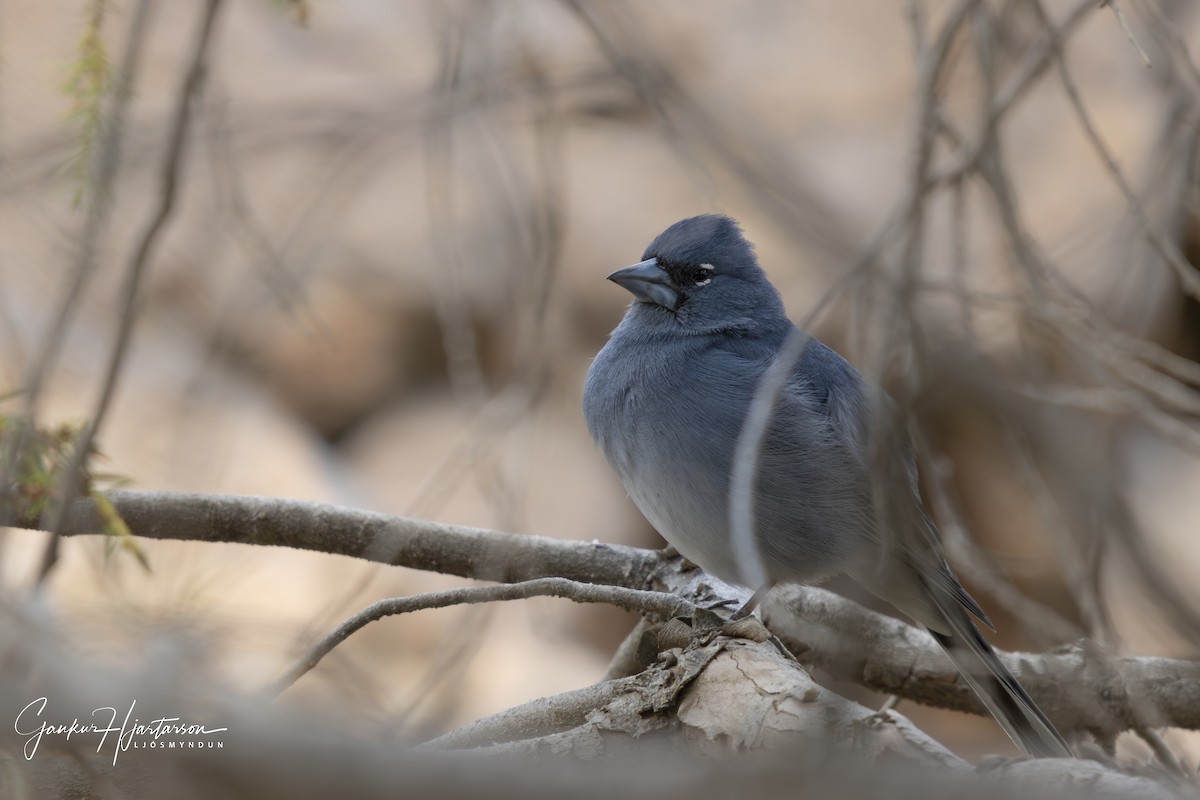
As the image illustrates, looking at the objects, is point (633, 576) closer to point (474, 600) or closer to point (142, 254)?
point (474, 600)

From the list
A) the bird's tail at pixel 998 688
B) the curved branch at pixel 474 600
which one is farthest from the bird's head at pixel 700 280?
the curved branch at pixel 474 600

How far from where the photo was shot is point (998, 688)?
370 cm

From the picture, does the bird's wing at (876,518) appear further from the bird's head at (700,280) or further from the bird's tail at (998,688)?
the bird's head at (700,280)

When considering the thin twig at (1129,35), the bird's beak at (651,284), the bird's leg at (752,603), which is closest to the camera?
the thin twig at (1129,35)

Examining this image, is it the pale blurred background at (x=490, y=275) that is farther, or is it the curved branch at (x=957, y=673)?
the pale blurred background at (x=490, y=275)

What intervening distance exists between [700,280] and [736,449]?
0.98 m

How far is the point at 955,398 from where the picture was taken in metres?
1.72

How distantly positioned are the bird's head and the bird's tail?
1.30m

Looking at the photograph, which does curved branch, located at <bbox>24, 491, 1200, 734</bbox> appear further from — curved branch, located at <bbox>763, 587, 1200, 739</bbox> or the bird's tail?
the bird's tail

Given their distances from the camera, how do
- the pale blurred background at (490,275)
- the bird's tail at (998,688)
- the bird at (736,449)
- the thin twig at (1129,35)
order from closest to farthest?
the thin twig at (1129,35) → the bird's tail at (998,688) → the bird at (736,449) → the pale blurred background at (490,275)

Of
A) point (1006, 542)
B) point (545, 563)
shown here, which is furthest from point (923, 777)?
point (1006, 542)

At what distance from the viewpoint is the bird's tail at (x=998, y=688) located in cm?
358

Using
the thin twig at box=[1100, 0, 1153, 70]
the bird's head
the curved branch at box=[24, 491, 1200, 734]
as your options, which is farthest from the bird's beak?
the thin twig at box=[1100, 0, 1153, 70]

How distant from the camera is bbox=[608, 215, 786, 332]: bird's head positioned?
14.1ft
